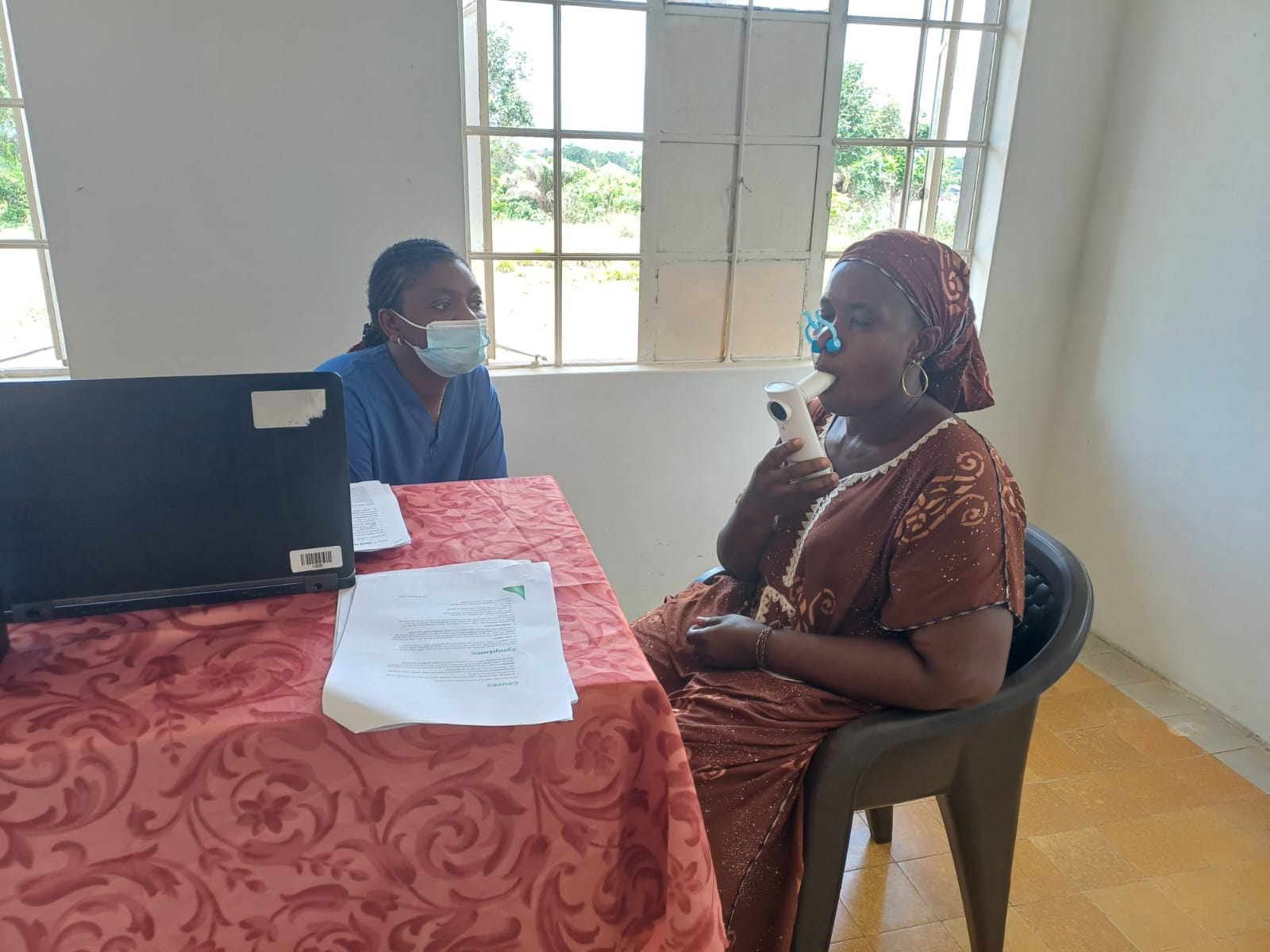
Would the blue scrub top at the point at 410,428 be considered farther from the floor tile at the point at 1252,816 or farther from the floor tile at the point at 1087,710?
the floor tile at the point at 1252,816

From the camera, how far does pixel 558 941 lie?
77 cm

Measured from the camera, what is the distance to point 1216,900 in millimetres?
1581

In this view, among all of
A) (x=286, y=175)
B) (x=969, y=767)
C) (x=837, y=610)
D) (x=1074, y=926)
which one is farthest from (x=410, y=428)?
(x=1074, y=926)

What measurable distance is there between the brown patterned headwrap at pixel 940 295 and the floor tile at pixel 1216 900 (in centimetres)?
110

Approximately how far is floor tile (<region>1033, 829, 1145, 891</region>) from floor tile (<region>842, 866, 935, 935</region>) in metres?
0.32

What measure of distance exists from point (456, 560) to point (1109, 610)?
2.27 meters

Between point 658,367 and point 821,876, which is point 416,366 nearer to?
point 658,367

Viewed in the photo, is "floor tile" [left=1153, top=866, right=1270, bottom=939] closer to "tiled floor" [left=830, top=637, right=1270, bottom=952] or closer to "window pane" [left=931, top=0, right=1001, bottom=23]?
"tiled floor" [left=830, top=637, right=1270, bottom=952]

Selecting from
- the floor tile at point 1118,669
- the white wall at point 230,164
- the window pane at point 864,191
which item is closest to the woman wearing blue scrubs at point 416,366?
the white wall at point 230,164

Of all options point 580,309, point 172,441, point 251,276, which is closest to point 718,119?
point 580,309

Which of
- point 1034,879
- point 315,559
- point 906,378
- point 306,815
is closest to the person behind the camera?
point 306,815

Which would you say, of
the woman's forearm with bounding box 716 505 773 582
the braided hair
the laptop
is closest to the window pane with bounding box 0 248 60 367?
the braided hair

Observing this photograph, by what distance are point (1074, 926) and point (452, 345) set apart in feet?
A: 5.34

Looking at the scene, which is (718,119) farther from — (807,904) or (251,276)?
(807,904)
